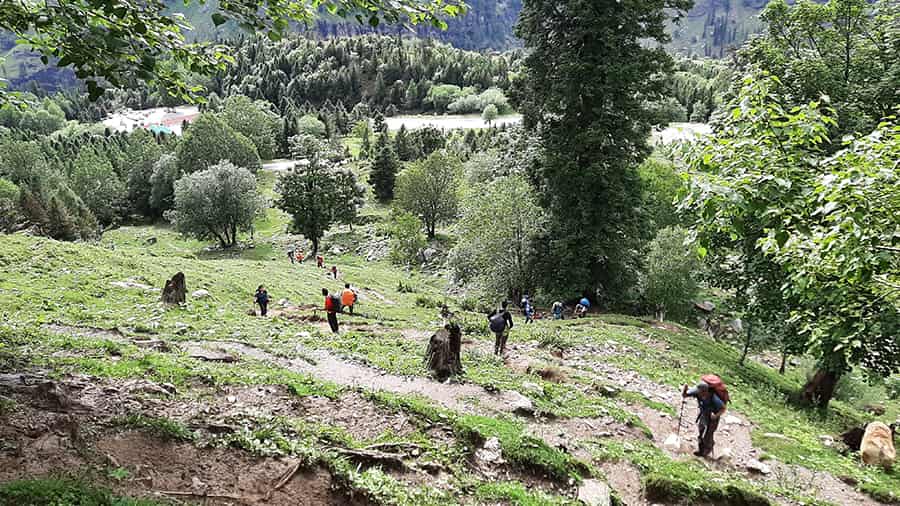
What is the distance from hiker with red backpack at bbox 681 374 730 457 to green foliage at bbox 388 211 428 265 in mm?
43135

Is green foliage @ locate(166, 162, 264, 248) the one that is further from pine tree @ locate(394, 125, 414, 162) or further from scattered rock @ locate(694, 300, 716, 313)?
pine tree @ locate(394, 125, 414, 162)

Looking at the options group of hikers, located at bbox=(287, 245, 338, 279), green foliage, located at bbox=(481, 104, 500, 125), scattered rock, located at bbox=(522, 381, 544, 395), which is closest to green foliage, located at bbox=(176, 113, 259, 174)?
group of hikers, located at bbox=(287, 245, 338, 279)

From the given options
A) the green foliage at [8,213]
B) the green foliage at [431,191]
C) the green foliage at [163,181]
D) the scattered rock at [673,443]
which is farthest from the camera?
the green foliage at [163,181]

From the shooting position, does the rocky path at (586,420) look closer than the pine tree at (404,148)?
Yes

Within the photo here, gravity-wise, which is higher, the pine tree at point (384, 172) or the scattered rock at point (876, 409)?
the pine tree at point (384, 172)

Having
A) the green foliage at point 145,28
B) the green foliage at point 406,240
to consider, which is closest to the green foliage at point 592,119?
the green foliage at point 145,28

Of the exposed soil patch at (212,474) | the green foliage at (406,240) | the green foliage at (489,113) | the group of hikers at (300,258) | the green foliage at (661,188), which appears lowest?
the group of hikers at (300,258)

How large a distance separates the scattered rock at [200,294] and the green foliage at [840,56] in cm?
2409

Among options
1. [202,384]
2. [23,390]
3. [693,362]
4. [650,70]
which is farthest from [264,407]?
[650,70]

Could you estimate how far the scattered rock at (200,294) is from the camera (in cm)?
2307

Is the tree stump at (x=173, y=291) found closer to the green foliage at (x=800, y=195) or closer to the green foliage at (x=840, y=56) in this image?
the green foliage at (x=800, y=195)

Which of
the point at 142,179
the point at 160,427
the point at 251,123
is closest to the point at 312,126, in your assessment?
the point at 251,123

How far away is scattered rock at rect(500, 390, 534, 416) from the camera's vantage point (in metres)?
12.0

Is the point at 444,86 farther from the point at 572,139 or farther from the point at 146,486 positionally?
the point at 146,486
